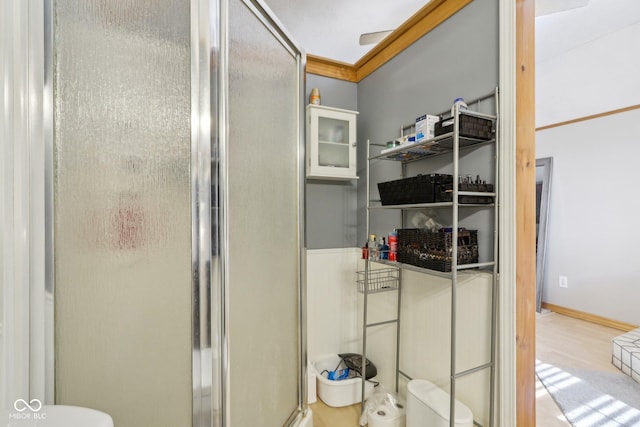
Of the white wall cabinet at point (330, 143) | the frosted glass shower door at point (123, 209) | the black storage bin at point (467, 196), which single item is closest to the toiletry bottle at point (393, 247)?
the black storage bin at point (467, 196)

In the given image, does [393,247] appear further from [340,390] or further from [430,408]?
[340,390]

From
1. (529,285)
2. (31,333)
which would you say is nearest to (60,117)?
(31,333)

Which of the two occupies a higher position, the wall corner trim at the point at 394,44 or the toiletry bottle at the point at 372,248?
the wall corner trim at the point at 394,44

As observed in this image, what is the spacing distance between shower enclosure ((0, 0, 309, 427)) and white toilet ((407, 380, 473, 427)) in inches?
32.0

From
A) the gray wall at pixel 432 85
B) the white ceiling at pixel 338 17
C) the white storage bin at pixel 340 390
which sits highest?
the white ceiling at pixel 338 17

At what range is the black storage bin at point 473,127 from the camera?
1.20 meters

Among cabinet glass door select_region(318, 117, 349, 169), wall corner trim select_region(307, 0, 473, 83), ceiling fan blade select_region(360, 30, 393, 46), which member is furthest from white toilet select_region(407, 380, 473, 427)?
ceiling fan blade select_region(360, 30, 393, 46)

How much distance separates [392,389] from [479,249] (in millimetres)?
1076

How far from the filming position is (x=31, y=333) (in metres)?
0.65

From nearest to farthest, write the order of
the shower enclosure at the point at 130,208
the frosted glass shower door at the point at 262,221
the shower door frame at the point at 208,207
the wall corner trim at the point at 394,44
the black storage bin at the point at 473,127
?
the shower enclosure at the point at 130,208, the shower door frame at the point at 208,207, the frosted glass shower door at the point at 262,221, the black storage bin at the point at 473,127, the wall corner trim at the point at 394,44

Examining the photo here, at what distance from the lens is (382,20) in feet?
6.33

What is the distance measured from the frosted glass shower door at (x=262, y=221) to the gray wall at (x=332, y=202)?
2.34 ft

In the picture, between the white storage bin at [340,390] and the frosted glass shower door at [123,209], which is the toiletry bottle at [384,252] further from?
the frosted glass shower door at [123,209]

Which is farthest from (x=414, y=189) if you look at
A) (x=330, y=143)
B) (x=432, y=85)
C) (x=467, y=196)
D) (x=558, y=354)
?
(x=558, y=354)
